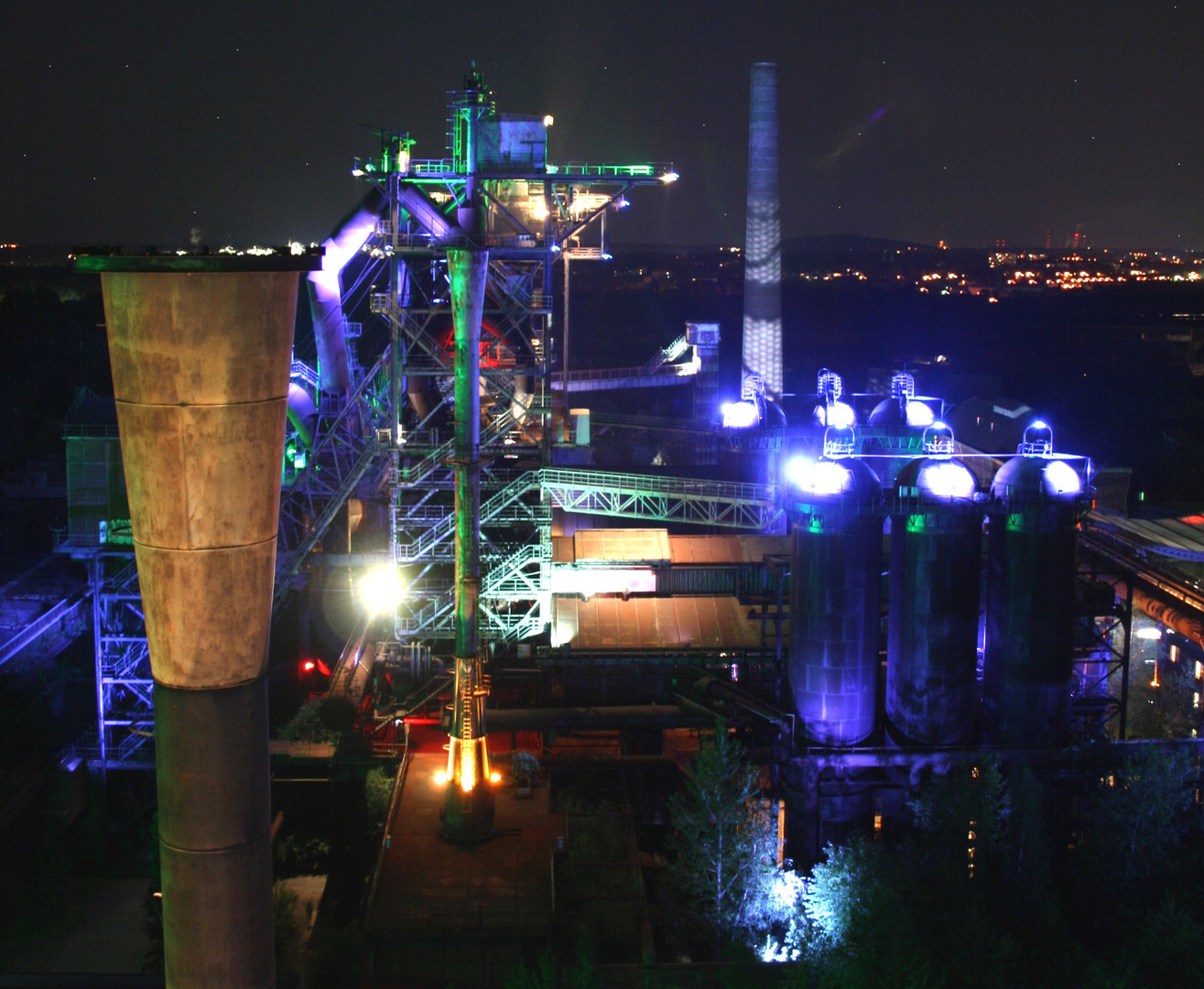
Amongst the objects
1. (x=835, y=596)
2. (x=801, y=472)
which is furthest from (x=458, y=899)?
(x=801, y=472)

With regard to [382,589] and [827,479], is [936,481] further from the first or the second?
[382,589]

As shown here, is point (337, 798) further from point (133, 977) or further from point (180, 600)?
point (180, 600)

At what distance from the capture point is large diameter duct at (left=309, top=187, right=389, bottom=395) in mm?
29500

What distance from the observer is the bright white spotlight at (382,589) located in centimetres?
2836

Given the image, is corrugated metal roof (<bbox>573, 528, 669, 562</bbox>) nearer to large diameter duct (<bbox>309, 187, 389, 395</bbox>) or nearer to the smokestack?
large diameter duct (<bbox>309, 187, 389, 395</bbox>)

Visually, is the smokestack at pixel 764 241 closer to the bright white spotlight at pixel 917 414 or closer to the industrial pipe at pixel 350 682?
the bright white spotlight at pixel 917 414

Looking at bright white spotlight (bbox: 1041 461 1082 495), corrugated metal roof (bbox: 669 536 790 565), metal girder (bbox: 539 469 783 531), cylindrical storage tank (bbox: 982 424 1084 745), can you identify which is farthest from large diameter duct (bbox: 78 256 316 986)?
corrugated metal roof (bbox: 669 536 790 565)

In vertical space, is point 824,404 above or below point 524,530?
above

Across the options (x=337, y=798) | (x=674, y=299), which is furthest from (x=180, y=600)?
(x=674, y=299)

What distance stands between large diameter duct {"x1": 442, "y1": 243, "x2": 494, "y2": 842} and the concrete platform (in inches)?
30.4

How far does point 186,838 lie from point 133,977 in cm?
397

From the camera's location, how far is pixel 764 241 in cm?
5069

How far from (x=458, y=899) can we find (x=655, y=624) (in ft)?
36.4

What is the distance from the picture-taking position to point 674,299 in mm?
133875
